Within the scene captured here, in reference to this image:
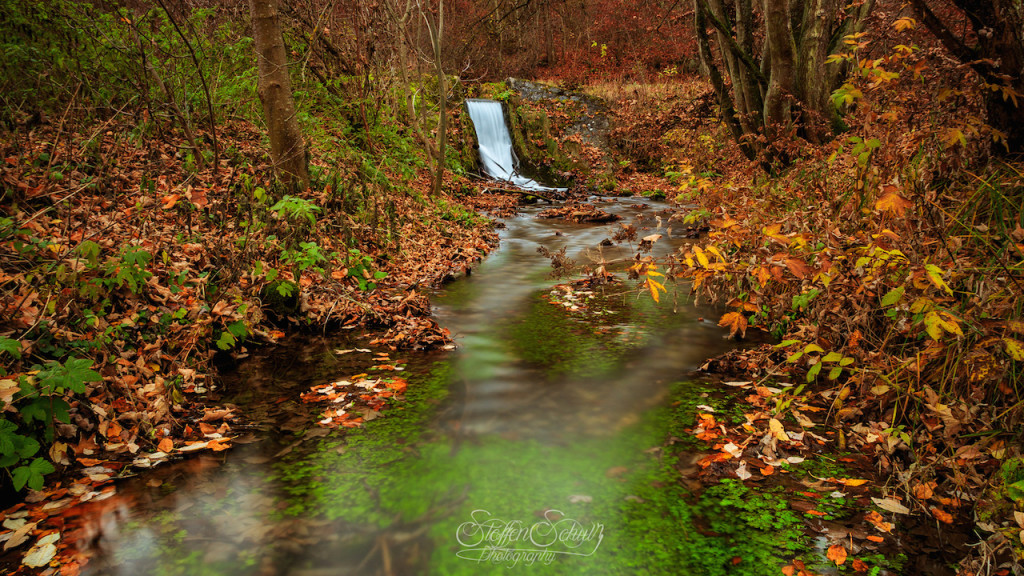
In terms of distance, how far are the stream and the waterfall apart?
506 inches

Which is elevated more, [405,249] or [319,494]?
[405,249]

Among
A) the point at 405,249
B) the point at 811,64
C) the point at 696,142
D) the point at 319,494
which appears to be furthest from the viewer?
the point at 696,142

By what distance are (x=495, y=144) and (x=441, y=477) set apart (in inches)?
643

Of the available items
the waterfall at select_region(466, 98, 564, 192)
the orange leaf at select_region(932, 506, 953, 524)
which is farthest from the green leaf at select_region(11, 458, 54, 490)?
the waterfall at select_region(466, 98, 564, 192)

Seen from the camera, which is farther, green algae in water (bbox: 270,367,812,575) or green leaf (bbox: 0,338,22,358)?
green leaf (bbox: 0,338,22,358)

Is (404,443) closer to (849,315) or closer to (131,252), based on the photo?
(131,252)

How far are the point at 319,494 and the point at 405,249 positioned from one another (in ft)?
19.2

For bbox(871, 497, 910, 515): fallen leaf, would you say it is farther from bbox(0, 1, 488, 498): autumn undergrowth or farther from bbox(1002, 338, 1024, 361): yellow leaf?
bbox(0, 1, 488, 498): autumn undergrowth

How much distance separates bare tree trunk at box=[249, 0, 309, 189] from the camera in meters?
6.67

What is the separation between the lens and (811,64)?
7.68 metres

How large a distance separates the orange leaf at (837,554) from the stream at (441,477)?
0.59 m

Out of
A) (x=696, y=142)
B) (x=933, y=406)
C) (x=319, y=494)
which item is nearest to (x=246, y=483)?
(x=319, y=494)

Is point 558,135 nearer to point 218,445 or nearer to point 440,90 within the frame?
point 440,90

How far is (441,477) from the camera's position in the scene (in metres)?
3.50
